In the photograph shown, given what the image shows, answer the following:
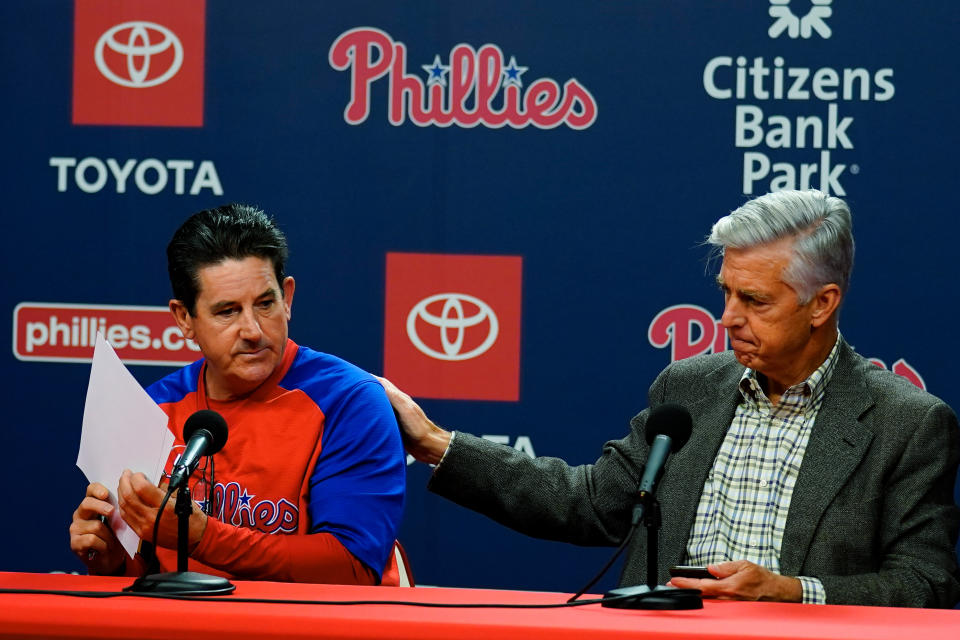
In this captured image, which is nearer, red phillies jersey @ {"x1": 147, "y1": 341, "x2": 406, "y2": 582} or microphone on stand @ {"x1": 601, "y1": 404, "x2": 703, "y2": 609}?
microphone on stand @ {"x1": 601, "y1": 404, "x2": 703, "y2": 609}

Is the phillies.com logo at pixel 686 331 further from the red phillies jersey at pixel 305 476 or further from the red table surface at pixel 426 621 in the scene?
the red table surface at pixel 426 621

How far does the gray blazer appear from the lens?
2.21m

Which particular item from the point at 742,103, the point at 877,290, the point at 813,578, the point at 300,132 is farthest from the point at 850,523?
the point at 300,132

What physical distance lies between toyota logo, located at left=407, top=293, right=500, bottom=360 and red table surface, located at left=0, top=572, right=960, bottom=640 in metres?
1.73

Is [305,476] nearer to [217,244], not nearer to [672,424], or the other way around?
[217,244]

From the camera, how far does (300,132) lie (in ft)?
12.0

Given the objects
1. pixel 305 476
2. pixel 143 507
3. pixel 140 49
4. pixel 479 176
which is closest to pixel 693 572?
pixel 305 476

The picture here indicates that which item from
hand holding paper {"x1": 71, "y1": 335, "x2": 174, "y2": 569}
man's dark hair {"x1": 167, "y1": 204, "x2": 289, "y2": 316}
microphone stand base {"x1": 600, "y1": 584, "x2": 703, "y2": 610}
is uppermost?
man's dark hair {"x1": 167, "y1": 204, "x2": 289, "y2": 316}

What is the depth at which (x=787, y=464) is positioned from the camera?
7.73ft

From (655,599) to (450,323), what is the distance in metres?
1.83

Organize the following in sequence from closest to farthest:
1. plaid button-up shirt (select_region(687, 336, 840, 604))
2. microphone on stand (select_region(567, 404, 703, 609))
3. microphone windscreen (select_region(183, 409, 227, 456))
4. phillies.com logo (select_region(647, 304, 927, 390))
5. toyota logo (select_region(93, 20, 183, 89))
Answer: microphone on stand (select_region(567, 404, 703, 609)) < microphone windscreen (select_region(183, 409, 227, 456)) < plaid button-up shirt (select_region(687, 336, 840, 604)) < phillies.com logo (select_region(647, 304, 927, 390)) < toyota logo (select_region(93, 20, 183, 89))

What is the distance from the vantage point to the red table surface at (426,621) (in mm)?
1727

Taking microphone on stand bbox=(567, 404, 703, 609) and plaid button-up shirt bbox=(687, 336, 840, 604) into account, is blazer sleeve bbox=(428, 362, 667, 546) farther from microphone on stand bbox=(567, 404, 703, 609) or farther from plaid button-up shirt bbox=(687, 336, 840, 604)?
microphone on stand bbox=(567, 404, 703, 609)

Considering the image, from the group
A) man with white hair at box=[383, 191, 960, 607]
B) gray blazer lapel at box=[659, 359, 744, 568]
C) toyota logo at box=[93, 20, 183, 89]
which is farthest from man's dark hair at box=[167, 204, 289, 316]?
toyota logo at box=[93, 20, 183, 89]
